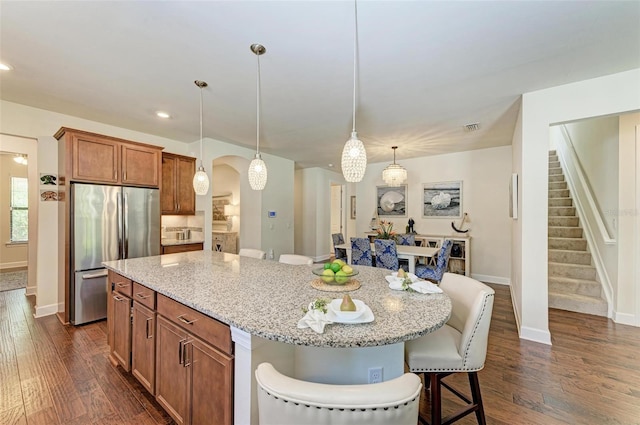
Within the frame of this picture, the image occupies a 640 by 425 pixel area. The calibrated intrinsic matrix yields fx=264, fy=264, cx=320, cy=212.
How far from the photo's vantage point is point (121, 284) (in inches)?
86.0

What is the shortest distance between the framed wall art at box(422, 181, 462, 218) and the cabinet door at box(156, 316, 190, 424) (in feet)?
17.7

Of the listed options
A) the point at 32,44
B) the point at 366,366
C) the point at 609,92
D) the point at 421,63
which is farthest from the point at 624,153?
the point at 32,44

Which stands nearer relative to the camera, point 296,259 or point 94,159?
point 296,259

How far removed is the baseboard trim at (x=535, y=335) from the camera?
8.88 ft

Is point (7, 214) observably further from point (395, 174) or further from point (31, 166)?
point (395, 174)

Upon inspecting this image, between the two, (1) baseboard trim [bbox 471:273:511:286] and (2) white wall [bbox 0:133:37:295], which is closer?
(2) white wall [bbox 0:133:37:295]

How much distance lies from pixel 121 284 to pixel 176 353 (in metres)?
1.03

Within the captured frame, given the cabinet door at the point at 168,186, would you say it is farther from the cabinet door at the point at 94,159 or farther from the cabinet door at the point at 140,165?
the cabinet door at the point at 94,159

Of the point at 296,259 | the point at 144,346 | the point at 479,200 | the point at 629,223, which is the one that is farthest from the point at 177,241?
the point at 629,223

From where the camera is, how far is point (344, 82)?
260 centimetres

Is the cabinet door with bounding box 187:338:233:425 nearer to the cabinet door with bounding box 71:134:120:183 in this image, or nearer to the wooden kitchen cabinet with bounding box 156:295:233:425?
the wooden kitchen cabinet with bounding box 156:295:233:425

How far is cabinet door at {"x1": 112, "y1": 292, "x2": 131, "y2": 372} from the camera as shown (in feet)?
6.78

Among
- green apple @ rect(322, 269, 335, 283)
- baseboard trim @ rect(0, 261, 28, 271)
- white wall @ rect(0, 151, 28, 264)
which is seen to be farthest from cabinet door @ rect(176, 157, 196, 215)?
baseboard trim @ rect(0, 261, 28, 271)

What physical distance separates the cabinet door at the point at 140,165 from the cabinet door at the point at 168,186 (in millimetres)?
410
